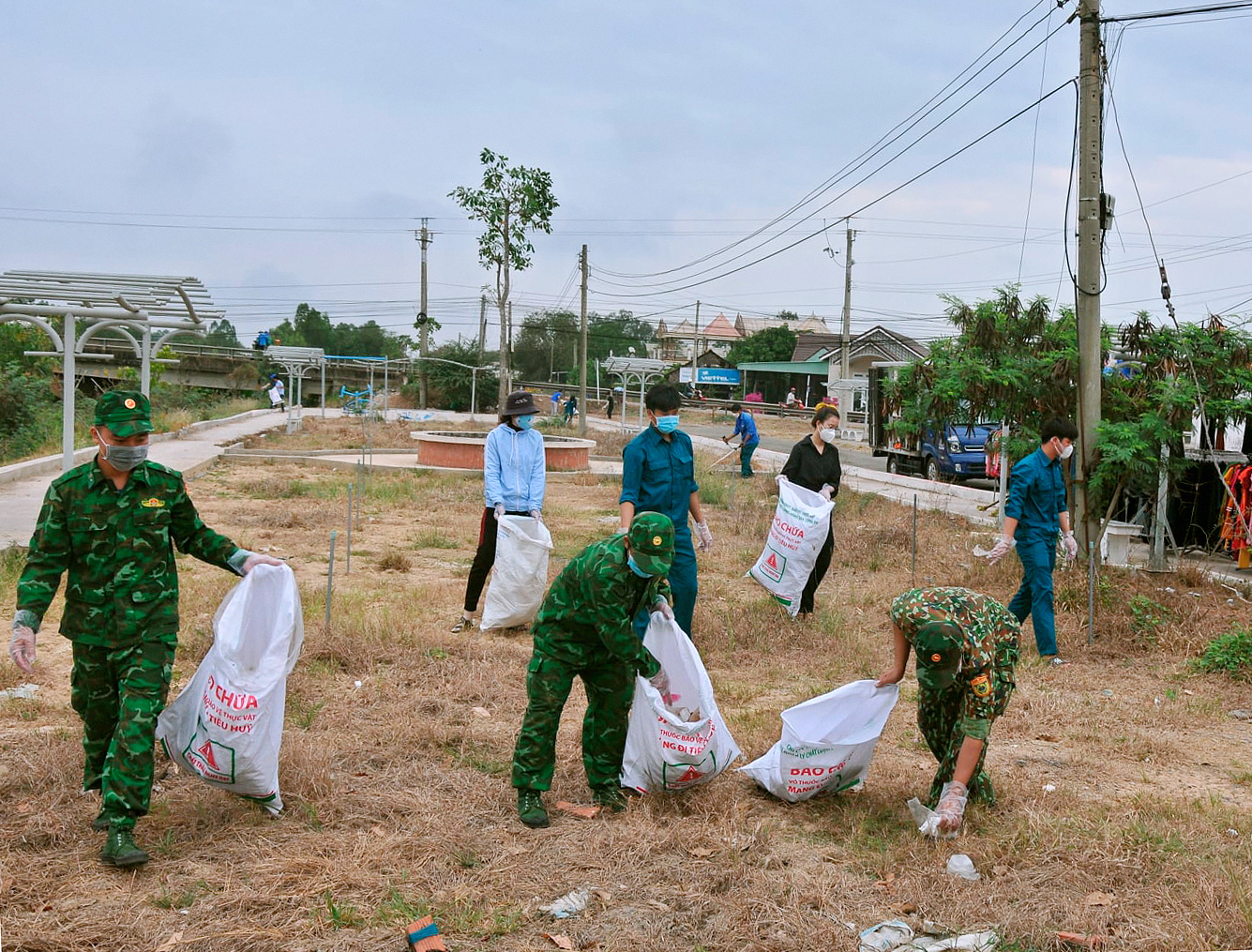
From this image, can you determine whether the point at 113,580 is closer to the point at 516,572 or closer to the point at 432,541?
the point at 516,572

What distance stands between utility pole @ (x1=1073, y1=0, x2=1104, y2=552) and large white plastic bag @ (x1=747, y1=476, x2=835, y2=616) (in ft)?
8.93

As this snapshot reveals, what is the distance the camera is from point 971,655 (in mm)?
3846

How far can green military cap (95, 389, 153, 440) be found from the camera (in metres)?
3.60

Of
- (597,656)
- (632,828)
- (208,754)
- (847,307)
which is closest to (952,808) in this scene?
(632,828)

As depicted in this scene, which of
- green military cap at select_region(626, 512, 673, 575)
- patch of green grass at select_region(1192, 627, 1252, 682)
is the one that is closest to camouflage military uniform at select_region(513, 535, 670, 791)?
green military cap at select_region(626, 512, 673, 575)

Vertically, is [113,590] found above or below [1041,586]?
above

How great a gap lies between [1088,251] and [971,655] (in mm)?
6116

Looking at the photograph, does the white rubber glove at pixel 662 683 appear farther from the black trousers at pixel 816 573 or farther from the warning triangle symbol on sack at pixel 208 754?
the black trousers at pixel 816 573

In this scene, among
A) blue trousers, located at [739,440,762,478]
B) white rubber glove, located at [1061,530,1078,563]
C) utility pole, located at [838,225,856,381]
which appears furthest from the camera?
utility pole, located at [838,225,856,381]

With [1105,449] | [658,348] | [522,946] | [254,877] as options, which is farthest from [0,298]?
[658,348]

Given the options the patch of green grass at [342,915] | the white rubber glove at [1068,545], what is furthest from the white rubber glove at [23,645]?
the white rubber glove at [1068,545]

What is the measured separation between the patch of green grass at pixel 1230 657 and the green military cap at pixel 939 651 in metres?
3.31

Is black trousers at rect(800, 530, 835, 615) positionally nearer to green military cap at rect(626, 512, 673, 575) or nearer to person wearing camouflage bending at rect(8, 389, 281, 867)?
green military cap at rect(626, 512, 673, 575)

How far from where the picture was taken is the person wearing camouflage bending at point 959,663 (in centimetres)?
378
